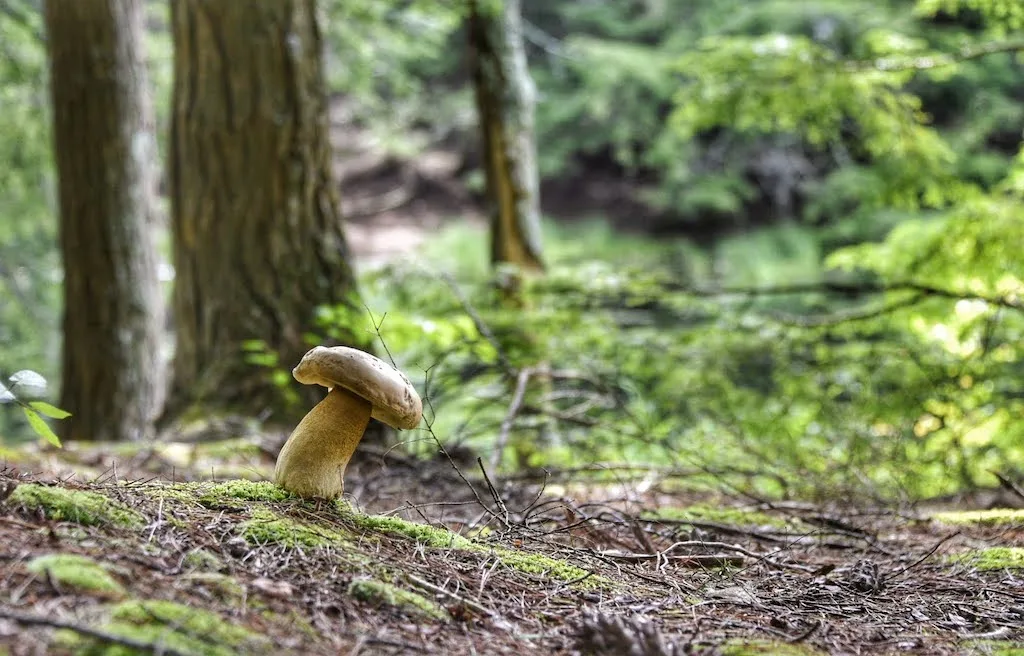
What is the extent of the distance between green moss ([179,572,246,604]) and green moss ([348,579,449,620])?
252 mm

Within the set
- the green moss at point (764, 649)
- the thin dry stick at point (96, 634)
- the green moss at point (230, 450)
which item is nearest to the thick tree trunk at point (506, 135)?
the green moss at point (230, 450)

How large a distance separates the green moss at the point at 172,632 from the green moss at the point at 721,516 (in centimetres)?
195

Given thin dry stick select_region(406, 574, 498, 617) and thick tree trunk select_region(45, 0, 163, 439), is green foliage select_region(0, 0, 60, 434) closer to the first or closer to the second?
thick tree trunk select_region(45, 0, 163, 439)

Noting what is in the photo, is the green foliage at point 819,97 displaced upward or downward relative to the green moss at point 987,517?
upward

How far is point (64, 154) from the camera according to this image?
21.8ft

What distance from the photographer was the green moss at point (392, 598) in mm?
1824

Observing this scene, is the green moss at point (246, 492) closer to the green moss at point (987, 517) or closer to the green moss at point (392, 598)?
the green moss at point (392, 598)

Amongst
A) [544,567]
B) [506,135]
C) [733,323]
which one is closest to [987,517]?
[544,567]

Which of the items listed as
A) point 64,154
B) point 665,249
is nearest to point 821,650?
point 64,154

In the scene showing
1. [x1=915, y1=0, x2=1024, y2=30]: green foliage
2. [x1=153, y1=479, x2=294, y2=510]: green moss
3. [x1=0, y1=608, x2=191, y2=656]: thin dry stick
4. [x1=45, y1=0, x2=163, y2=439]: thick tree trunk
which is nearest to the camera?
[x1=0, y1=608, x2=191, y2=656]: thin dry stick

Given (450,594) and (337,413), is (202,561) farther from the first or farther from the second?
(337,413)

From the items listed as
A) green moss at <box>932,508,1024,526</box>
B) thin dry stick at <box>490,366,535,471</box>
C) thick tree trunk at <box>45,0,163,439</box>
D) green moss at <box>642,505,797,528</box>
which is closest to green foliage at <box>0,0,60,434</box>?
thick tree trunk at <box>45,0,163,439</box>

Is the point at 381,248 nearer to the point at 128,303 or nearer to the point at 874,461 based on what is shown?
the point at 128,303

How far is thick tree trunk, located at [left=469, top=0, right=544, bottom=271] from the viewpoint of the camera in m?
8.44
